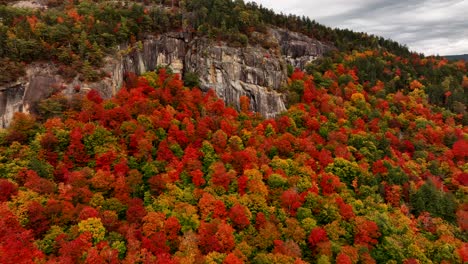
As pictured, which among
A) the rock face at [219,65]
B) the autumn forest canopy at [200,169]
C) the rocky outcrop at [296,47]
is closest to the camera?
the autumn forest canopy at [200,169]

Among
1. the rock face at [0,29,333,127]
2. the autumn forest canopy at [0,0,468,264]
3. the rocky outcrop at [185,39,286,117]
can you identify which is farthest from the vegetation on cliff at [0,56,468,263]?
the rock face at [0,29,333,127]

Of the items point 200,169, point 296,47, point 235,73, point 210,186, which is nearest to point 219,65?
point 235,73

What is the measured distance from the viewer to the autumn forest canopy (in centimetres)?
4459

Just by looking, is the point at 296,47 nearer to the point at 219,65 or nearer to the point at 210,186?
the point at 219,65

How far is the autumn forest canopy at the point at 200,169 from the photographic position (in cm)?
4459

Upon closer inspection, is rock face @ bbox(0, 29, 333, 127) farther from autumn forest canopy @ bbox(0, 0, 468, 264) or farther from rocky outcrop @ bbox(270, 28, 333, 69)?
rocky outcrop @ bbox(270, 28, 333, 69)

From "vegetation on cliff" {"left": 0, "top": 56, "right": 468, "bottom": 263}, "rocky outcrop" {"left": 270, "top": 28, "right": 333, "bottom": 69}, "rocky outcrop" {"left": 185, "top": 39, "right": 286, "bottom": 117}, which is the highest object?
"rocky outcrop" {"left": 270, "top": 28, "right": 333, "bottom": 69}

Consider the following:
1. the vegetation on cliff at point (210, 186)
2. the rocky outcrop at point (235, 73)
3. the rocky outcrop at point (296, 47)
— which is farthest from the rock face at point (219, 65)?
the rocky outcrop at point (296, 47)

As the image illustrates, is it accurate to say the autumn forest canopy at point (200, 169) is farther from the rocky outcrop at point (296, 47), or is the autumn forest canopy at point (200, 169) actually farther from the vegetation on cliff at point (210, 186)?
the rocky outcrop at point (296, 47)

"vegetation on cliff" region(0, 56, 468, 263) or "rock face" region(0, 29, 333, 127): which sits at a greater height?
"rock face" region(0, 29, 333, 127)

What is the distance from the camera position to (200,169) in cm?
5909

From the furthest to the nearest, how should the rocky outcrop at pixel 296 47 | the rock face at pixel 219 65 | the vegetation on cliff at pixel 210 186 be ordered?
the rocky outcrop at pixel 296 47
the rock face at pixel 219 65
the vegetation on cliff at pixel 210 186

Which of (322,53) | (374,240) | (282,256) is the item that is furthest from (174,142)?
(322,53)

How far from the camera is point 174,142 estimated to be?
62812 mm
